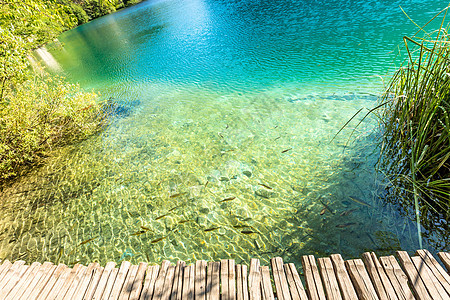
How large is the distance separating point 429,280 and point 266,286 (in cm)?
165

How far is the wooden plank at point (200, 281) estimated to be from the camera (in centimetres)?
236

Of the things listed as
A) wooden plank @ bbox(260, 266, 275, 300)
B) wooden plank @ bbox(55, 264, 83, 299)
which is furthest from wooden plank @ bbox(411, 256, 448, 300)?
wooden plank @ bbox(55, 264, 83, 299)

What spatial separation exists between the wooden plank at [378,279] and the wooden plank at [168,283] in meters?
2.29

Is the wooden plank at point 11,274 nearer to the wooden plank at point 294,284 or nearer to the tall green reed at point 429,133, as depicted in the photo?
the wooden plank at point 294,284

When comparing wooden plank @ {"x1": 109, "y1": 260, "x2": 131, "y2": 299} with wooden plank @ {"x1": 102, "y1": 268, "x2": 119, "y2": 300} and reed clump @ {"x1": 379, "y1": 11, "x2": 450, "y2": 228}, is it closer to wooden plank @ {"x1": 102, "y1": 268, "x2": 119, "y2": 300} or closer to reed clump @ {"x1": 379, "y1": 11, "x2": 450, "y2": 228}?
wooden plank @ {"x1": 102, "y1": 268, "x2": 119, "y2": 300}

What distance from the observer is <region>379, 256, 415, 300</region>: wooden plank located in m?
2.06

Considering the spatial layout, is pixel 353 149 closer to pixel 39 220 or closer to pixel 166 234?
pixel 166 234

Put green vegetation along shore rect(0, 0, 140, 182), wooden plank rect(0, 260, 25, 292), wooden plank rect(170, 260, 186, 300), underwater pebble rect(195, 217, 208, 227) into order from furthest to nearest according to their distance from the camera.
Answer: green vegetation along shore rect(0, 0, 140, 182) < underwater pebble rect(195, 217, 208, 227) < wooden plank rect(0, 260, 25, 292) < wooden plank rect(170, 260, 186, 300)

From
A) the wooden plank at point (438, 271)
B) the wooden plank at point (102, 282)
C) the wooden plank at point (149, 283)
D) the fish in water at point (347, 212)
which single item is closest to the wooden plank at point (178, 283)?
the wooden plank at point (149, 283)

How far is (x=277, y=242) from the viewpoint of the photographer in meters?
3.54

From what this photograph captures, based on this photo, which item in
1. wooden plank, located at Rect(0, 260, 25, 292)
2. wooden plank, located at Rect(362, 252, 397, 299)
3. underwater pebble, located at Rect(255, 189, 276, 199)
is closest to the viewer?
wooden plank, located at Rect(362, 252, 397, 299)

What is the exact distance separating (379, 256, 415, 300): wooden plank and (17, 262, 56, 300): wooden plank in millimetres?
4332

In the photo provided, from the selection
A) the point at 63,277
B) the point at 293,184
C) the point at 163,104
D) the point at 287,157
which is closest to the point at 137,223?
the point at 63,277

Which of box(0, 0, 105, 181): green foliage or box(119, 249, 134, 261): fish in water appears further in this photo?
box(0, 0, 105, 181): green foliage
